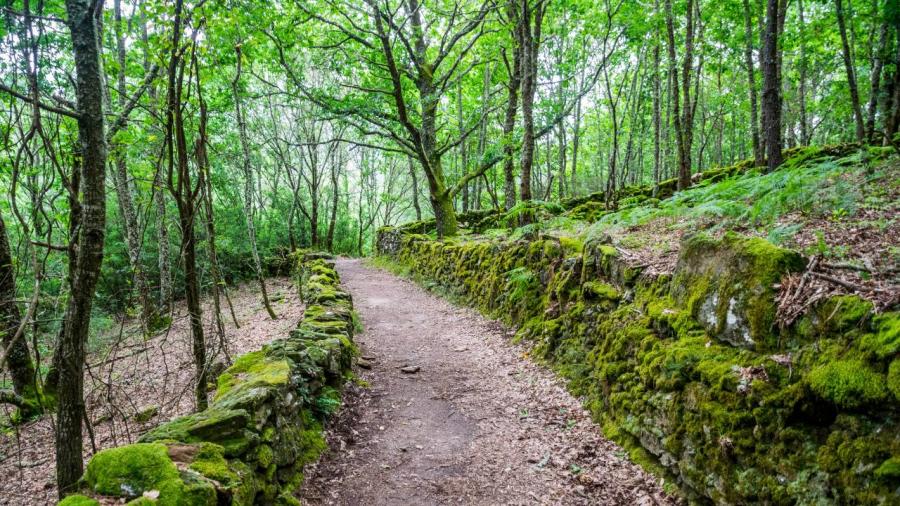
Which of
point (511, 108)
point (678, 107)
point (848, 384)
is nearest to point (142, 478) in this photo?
point (848, 384)

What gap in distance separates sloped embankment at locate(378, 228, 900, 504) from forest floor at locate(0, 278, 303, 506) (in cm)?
427

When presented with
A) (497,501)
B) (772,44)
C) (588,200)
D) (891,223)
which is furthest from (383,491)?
(588,200)

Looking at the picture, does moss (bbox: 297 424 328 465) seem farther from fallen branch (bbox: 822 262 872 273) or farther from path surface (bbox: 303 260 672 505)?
fallen branch (bbox: 822 262 872 273)

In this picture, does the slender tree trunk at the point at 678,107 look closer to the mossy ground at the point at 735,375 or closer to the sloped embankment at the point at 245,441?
the mossy ground at the point at 735,375

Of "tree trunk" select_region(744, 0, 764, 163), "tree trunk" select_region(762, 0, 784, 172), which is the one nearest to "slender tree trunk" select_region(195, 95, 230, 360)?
"tree trunk" select_region(762, 0, 784, 172)

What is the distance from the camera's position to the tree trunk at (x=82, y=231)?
9.86 feet

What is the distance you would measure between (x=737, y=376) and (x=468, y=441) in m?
2.53

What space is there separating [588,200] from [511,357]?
39.1ft

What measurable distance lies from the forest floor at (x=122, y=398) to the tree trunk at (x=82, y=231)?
0.23m

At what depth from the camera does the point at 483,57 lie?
12867 millimetres

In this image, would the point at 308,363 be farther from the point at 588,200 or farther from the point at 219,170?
the point at 219,170

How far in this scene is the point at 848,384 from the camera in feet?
7.71

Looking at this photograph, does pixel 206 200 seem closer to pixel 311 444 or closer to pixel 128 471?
pixel 311 444

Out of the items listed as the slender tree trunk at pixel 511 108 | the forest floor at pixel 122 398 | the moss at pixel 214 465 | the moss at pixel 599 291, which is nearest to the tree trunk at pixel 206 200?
the forest floor at pixel 122 398
